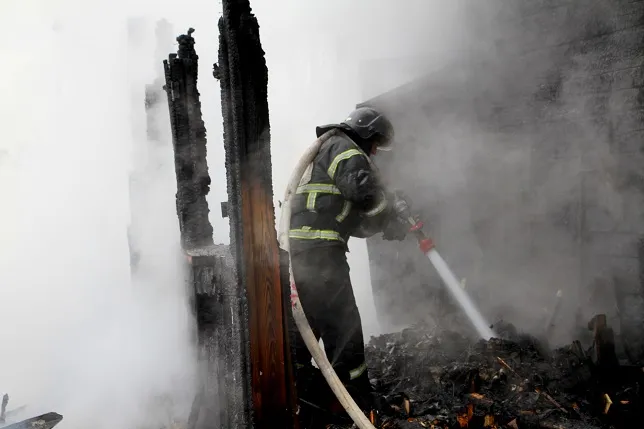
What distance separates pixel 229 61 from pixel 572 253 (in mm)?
5208

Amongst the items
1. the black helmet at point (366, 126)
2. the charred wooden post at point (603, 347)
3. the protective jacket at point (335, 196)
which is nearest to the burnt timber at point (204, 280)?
the protective jacket at point (335, 196)

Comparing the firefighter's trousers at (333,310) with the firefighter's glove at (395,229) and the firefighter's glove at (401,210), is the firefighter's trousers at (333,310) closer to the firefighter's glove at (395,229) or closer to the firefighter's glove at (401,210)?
the firefighter's glove at (395,229)

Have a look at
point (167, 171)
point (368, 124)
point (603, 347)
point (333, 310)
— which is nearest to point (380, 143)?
point (368, 124)

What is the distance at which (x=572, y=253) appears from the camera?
6.01m

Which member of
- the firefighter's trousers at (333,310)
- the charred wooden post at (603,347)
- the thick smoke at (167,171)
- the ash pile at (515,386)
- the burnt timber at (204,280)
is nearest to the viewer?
the burnt timber at (204,280)

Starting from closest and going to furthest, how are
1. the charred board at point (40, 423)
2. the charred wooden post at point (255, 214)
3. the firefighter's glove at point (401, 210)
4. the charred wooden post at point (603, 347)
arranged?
the charred wooden post at point (255, 214) < the charred board at point (40, 423) < the charred wooden post at point (603, 347) < the firefighter's glove at point (401, 210)

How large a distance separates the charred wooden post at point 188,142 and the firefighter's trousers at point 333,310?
1.45m

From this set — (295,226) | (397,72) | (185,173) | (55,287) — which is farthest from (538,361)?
(55,287)

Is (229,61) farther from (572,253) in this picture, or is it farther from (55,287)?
(55,287)

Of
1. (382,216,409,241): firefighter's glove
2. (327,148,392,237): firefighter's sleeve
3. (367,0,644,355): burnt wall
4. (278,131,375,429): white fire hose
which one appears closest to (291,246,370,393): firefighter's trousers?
(278,131,375,429): white fire hose

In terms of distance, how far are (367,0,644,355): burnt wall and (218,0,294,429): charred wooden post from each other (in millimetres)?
4623

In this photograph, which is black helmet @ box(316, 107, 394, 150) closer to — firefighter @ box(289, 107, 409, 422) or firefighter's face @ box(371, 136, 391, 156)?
firefighter's face @ box(371, 136, 391, 156)

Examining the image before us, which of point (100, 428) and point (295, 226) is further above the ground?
point (295, 226)

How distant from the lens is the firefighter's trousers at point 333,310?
4254 mm
